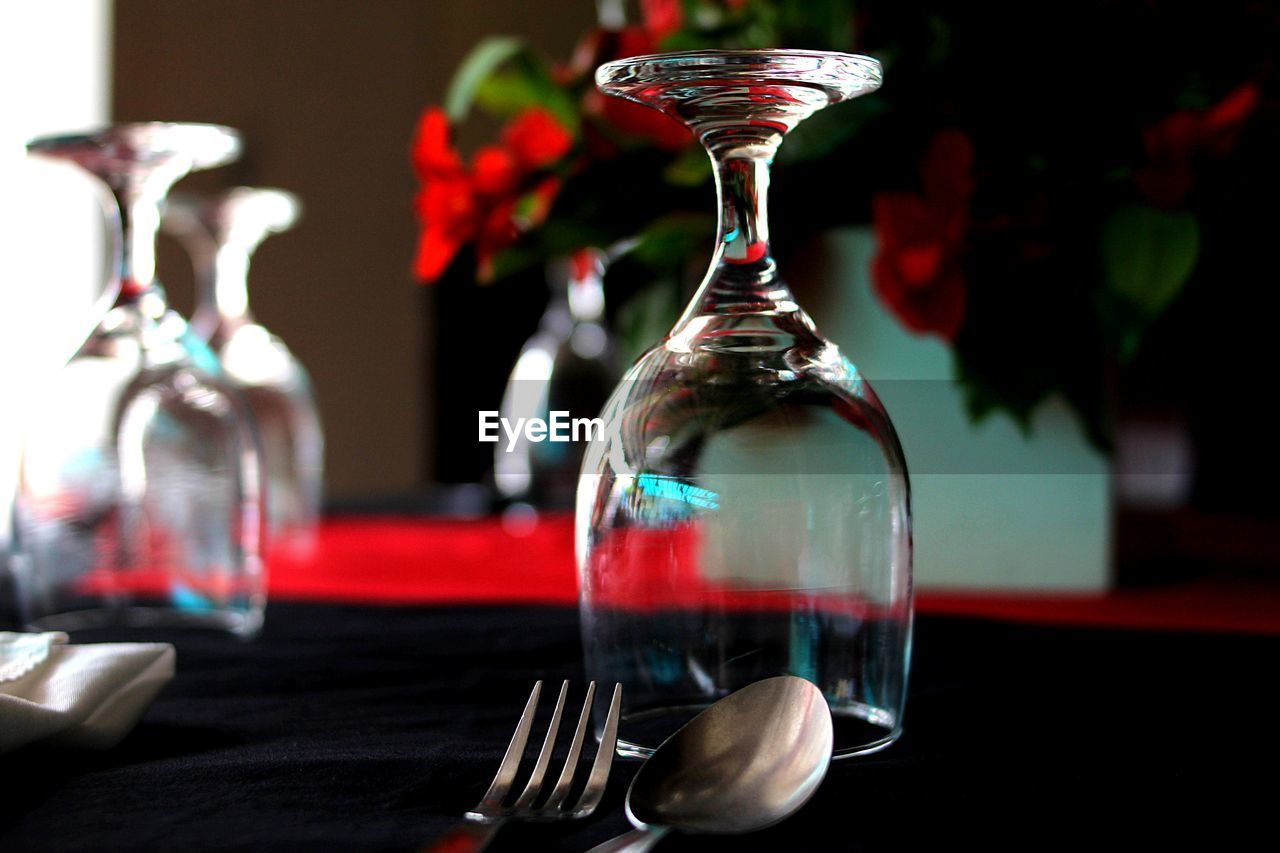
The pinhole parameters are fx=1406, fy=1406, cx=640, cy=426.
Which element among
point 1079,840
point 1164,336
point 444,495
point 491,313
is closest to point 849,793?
point 1079,840

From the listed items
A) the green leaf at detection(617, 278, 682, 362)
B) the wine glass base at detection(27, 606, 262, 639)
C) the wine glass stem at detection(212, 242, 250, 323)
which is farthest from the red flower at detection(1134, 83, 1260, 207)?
the wine glass stem at detection(212, 242, 250, 323)

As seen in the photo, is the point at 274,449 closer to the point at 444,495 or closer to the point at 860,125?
the point at 444,495

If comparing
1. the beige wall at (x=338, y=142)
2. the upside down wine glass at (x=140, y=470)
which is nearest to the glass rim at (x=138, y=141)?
the upside down wine glass at (x=140, y=470)

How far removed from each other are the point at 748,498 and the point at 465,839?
19 centimetres

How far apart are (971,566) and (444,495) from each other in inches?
30.1

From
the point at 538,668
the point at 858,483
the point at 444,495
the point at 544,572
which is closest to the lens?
the point at 858,483

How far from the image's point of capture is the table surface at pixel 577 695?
1.17 ft

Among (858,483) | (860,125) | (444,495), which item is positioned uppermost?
(860,125)

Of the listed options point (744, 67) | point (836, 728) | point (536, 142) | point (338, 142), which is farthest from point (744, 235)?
point (338, 142)

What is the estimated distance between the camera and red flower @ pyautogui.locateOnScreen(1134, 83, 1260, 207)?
70cm

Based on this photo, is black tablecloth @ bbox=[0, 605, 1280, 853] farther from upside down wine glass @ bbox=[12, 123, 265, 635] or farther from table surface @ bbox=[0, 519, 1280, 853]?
upside down wine glass @ bbox=[12, 123, 265, 635]

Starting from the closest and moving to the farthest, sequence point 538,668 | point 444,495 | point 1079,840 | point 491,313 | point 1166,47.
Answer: point 1079,840
point 538,668
point 1166,47
point 444,495
point 491,313

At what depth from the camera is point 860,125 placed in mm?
757

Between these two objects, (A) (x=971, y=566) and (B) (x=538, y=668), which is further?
(A) (x=971, y=566)
